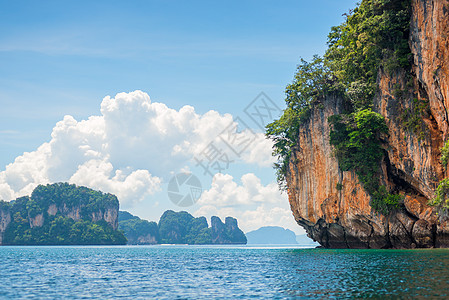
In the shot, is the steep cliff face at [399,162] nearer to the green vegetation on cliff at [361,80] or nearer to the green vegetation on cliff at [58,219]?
the green vegetation on cliff at [361,80]

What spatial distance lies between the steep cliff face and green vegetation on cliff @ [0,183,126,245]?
345 ft

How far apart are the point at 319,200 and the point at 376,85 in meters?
15.6

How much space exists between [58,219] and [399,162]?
12673 centimetres

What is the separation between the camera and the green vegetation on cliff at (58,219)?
13675cm

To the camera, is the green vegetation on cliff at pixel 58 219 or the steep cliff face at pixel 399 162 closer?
the steep cliff face at pixel 399 162

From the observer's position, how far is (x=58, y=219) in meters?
140

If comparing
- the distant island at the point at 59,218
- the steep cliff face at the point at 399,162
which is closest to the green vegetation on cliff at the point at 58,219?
the distant island at the point at 59,218

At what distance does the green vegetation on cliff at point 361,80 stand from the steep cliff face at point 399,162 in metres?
1.07

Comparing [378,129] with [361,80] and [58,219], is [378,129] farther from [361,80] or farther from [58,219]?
[58,219]

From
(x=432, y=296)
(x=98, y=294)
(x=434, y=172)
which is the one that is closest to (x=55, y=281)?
(x=98, y=294)

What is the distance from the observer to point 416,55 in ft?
111

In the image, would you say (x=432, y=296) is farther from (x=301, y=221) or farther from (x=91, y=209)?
(x=91, y=209)

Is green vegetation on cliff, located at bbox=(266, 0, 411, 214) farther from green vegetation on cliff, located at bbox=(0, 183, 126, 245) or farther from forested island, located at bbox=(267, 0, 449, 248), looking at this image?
green vegetation on cliff, located at bbox=(0, 183, 126, 245)

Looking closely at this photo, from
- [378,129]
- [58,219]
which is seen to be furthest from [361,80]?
[58,219]
